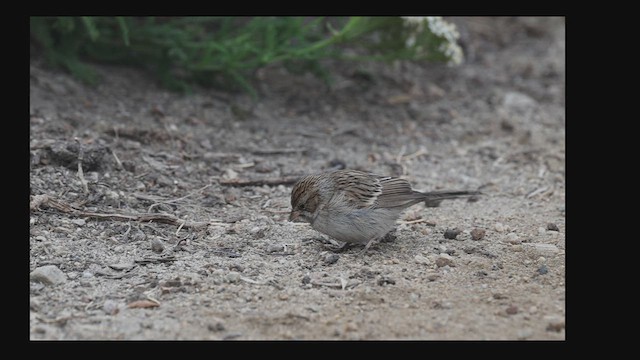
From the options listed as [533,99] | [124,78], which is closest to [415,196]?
[124,78]

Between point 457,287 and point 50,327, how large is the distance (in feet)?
8.60

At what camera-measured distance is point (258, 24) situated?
28.8 feet

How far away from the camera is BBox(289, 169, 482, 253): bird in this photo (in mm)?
6496

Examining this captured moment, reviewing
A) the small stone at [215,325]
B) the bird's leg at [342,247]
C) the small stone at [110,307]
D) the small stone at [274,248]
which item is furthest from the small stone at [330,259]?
the small stone at [110,307]

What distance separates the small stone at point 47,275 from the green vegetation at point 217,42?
3369 mm

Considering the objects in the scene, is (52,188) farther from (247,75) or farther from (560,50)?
(560,50)

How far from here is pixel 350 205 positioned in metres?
6.58

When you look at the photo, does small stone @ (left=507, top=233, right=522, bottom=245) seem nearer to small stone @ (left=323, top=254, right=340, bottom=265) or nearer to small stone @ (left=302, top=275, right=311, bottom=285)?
small stone @ (left=323, top=254, right=340, bottom=265)

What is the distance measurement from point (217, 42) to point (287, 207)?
2.46 m

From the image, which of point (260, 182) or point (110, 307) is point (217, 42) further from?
point (110, 307)

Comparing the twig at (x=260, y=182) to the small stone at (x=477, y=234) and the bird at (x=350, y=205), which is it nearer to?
the bird at (x=350, y=205)

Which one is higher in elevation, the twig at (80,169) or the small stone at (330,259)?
the twig at (80,169)

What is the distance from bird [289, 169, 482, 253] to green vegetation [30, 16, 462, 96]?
92.5 inches

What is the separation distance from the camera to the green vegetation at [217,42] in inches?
345
